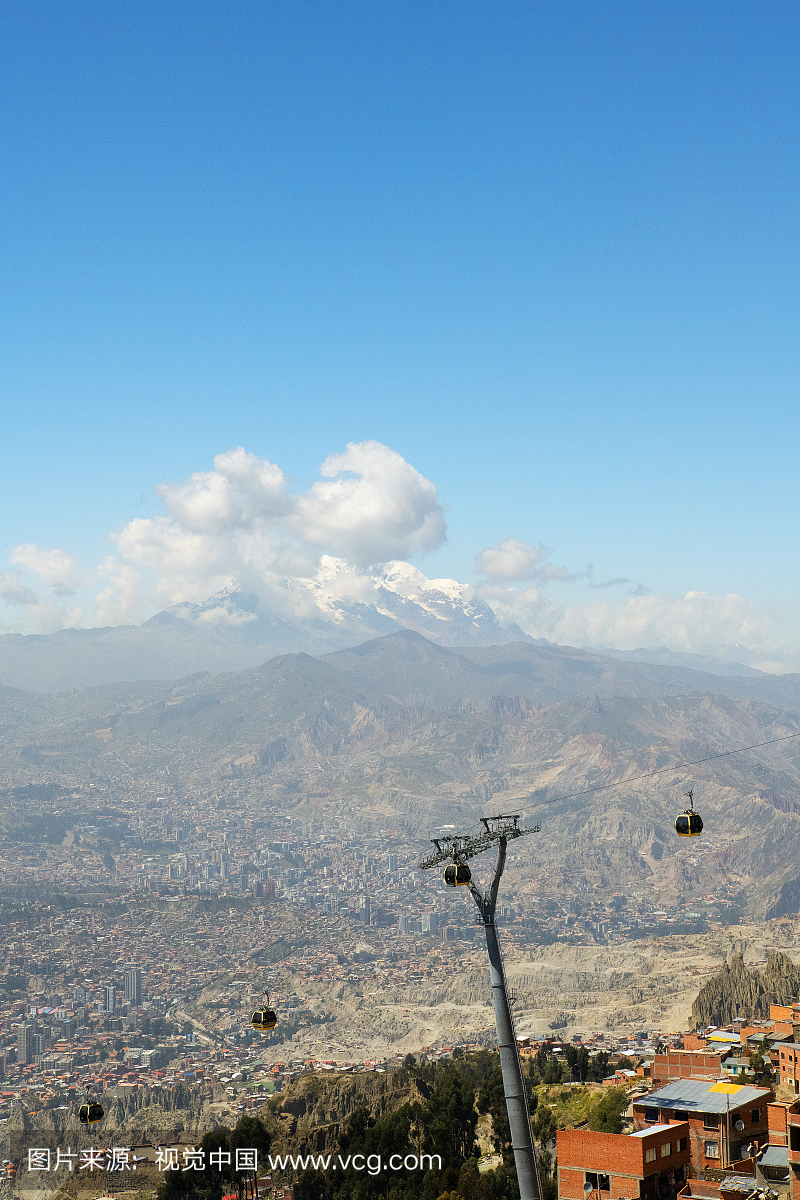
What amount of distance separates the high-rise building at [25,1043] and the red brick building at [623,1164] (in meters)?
150

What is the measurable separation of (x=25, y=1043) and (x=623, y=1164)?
15742 cm

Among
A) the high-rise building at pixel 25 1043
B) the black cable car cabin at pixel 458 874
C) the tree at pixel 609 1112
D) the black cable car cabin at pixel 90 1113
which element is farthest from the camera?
the high-rise building at pixel 25 1043

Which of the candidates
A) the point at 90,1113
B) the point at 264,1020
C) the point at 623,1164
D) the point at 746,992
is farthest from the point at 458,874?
the point at 746,992

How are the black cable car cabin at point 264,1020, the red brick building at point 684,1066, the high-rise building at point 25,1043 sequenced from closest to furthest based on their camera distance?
1. the black cable car cabin at point 264,1020
2. the red brick building at point 684,1066
3. the high-rise building at point 25,1043

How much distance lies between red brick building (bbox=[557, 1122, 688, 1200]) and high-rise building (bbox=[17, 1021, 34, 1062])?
150 meters

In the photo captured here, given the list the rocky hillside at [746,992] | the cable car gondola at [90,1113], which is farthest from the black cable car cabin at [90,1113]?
the rocky hillside at [746,992]

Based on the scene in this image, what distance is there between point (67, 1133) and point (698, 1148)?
9499cm

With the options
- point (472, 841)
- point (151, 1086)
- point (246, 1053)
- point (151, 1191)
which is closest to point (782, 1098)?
point (472, 841)

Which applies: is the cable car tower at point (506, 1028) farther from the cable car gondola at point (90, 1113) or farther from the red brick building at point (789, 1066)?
the red brick building at point (789, 1066)

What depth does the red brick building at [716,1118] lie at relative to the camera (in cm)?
3534

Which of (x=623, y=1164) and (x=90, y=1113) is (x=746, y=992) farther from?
(x=90, y=1113)

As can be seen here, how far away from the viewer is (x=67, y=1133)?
10994cm

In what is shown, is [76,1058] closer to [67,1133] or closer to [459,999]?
[67,1133]

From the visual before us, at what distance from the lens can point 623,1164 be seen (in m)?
33.5
